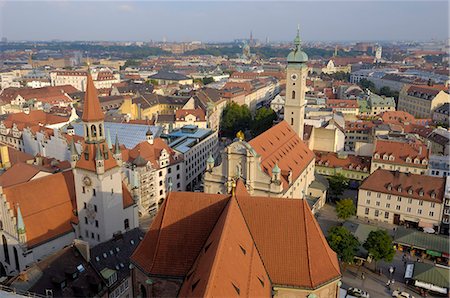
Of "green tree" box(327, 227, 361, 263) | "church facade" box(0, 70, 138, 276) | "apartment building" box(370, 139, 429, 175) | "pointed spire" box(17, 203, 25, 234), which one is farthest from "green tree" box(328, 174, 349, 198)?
"pointed spire" box(17, 203, 25, 234)

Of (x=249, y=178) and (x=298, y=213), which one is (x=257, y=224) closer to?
(x=298, y=213)

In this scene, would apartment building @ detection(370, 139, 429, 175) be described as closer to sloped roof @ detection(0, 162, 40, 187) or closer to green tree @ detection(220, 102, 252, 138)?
green tree @ detection(220, 102, 252, 138)

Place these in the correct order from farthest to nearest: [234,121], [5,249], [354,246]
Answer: [234,121]
[354,246]
[5,249]

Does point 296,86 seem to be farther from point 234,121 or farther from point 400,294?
point 234,121

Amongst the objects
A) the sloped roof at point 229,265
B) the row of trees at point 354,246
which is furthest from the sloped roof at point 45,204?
the row of trees at point 354,246

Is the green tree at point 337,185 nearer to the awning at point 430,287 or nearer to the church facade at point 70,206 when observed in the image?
the awning at point 430,287

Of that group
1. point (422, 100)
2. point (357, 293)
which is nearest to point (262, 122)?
point (422, 100)

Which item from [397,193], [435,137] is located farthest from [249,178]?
[435,137]
